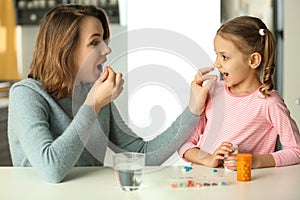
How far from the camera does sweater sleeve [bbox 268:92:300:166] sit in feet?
5.16

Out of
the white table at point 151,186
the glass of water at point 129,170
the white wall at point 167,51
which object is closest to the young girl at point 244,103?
the white table at point 151,186

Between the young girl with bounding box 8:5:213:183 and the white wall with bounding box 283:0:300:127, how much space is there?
2.28 m

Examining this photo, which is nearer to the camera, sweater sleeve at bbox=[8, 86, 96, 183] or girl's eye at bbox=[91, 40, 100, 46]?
sweater sleeve at bbox=[8, 86, 96, 183]

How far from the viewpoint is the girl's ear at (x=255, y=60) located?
169 centimetres

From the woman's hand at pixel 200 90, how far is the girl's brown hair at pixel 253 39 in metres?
0.12

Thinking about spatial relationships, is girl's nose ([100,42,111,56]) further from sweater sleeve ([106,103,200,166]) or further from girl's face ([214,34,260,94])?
girl's face ([214,34,260,94])

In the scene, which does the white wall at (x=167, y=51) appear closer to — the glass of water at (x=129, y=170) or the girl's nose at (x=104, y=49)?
the girl's nose at (x=104, y=49)

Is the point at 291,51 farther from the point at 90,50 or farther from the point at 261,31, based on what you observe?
the point at 90,50

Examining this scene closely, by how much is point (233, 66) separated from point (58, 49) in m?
0.52

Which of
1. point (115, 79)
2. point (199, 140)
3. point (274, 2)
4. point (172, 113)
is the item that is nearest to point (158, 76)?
point (172, 113)

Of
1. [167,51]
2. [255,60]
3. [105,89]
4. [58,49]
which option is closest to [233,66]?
[255,60]

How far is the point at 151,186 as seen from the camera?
1.40m

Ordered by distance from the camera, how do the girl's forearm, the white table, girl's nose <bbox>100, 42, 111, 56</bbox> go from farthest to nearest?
girl's nose <bbox>100, 42, 111, 56</bbox>, the girl's forearm, the white table

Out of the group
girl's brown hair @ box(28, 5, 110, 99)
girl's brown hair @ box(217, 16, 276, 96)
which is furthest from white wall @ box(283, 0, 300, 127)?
girl's brown hair @ box(28, 5, 110, 99)
